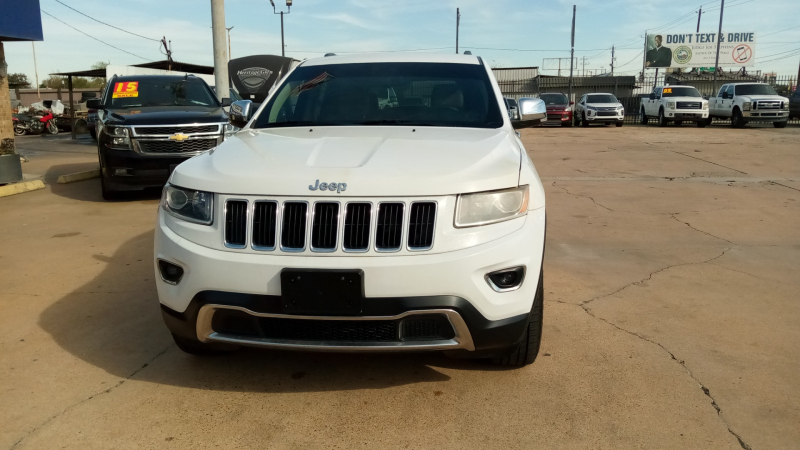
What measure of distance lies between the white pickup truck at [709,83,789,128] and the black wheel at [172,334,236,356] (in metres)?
25.1

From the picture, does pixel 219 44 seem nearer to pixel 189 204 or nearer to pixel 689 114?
pixel 189 204

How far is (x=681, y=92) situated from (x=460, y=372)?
26749 mm

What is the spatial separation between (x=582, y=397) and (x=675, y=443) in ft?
1.60

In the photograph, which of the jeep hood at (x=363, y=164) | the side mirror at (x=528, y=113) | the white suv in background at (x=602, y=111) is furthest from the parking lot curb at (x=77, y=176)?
the white suv in background at (x=602, y=111)

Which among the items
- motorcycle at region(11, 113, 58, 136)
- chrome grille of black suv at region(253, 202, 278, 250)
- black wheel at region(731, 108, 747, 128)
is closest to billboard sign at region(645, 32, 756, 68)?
black wheel at region(731, 108, 747, 128)

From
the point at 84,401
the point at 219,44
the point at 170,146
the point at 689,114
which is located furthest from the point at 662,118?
the point at 84,401

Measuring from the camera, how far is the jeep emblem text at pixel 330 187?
275 cm

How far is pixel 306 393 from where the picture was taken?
3105 millimetres

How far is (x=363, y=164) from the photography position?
2916 mm

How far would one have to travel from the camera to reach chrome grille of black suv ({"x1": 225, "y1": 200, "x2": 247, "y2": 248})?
2809mm

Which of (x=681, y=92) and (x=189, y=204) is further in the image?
(x=681, y=92)

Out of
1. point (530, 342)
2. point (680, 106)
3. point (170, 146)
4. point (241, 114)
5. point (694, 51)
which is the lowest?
point (530, 342)

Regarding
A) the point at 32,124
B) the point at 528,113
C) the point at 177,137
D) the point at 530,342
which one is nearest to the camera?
the point at 530,342

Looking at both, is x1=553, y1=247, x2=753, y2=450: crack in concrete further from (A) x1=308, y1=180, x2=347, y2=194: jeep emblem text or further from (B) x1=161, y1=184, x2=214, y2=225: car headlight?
(B) x1=161, y1=184, x2=214, y2=225: car headlight
